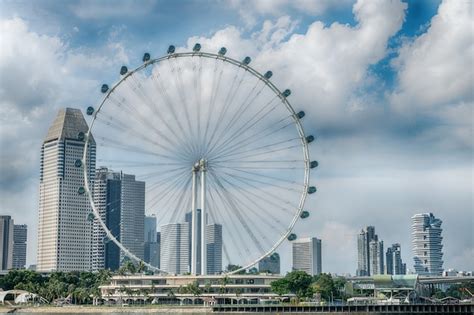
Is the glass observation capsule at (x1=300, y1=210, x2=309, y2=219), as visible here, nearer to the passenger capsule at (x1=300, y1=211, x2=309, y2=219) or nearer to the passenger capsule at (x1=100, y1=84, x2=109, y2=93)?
the passenger capsule at (x1=300, y1=211, x2=309, y2=219)

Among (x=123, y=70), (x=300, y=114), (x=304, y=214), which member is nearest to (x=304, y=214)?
(x=304, y=214)

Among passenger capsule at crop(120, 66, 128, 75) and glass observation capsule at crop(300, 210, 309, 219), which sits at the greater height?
passenger capsule at crop(120, 66, 128, 75)

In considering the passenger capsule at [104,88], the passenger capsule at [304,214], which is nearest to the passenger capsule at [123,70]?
the passenger capsule at [104,88]

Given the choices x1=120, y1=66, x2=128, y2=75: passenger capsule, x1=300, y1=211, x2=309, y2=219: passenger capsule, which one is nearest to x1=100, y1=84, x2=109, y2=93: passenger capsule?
x1=120, y1=66, x2=128, y2=75: passenger capsule

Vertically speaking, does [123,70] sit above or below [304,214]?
above

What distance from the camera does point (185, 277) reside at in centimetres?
15362

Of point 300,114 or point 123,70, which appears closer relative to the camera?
point 123,70

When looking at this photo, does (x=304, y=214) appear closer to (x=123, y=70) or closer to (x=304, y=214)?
(x=304, y=214)

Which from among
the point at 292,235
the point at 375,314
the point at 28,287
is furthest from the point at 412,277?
the point at 28,287

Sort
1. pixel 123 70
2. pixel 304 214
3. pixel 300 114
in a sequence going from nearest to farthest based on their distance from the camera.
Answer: pixel 123 70 < pixel 300 114 < pixel 304 214

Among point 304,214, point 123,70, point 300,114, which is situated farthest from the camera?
→ point 304,214

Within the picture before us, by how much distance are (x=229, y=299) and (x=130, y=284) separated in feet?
74.9

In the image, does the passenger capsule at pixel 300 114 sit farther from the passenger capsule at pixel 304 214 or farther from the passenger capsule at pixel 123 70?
the passenger capsule at pixel 123 70

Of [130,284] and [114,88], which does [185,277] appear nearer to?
[130,284]
